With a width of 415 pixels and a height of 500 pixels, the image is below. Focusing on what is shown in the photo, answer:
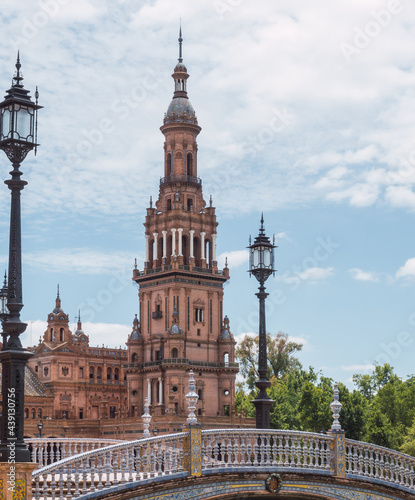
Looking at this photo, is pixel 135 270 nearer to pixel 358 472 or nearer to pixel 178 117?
pixel 178 117

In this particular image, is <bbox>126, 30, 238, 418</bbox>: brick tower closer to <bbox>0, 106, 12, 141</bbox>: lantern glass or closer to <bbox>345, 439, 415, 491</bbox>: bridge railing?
<bbox>345, 439, 415, 491</bbox>: bridge railing

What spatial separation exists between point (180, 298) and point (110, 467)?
245 feet

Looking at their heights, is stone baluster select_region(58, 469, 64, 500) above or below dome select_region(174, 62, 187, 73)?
below

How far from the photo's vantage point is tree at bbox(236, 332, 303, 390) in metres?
115

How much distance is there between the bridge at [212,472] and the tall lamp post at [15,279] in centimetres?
171

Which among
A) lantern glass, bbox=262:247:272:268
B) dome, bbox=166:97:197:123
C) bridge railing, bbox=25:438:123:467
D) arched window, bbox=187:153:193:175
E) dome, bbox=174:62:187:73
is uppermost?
dome, bbox=174:62:187:73

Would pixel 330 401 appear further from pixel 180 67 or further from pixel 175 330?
pixel 180 67

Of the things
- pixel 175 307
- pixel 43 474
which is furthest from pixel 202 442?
pixel 175 307

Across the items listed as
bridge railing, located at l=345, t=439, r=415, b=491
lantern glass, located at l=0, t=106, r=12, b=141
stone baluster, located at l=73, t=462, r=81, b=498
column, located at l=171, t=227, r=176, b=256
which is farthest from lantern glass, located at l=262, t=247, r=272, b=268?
column, located at l=171, t=227, r=176, b=256

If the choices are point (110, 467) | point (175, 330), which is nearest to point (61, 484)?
point (110, 467)

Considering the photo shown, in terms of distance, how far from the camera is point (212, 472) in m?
23.3

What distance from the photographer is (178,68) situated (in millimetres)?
103500

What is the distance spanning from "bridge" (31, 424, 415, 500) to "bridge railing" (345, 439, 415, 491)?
0.10ft

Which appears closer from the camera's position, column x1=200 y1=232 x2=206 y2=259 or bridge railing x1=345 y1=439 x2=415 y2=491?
bridge railing x1=345 y1=439 x2=415 y2=491
